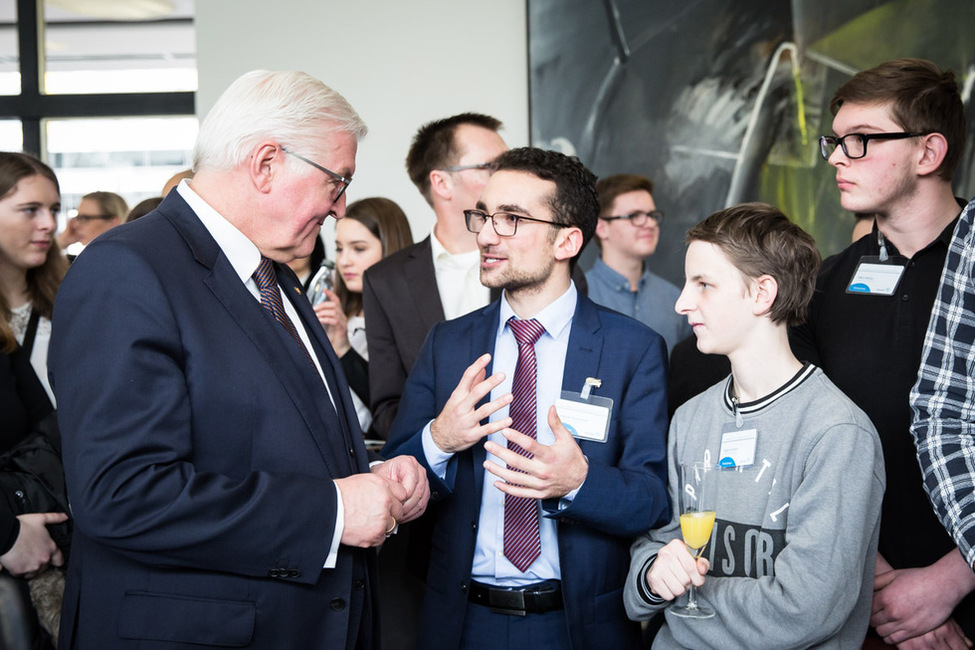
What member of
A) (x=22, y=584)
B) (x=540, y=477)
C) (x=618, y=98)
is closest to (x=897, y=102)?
(x=540, y=477)

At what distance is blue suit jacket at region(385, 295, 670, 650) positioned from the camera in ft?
6.63

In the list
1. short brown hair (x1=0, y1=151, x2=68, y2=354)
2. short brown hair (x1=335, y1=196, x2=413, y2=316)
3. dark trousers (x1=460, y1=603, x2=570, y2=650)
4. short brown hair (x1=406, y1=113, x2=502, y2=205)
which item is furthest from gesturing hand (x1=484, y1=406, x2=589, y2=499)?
short brown hair (x1=335, y1=196, x2=413, y2=316)

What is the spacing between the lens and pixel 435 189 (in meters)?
3.46

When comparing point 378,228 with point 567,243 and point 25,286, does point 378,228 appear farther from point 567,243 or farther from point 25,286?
point 567,243

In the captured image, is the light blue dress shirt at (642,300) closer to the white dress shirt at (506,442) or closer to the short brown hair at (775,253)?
the white dress shirt at (506,442)

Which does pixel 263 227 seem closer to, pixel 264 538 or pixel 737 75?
pixel 264 538

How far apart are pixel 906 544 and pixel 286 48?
14.5ft

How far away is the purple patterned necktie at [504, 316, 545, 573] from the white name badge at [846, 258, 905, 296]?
0.83 metres

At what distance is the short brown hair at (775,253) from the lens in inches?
78.5

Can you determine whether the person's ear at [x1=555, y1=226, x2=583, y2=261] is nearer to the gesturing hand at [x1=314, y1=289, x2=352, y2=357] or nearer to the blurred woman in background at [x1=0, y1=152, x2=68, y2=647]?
the gesturing hand at [x1=314, y1=289, x2=352, y2=357]

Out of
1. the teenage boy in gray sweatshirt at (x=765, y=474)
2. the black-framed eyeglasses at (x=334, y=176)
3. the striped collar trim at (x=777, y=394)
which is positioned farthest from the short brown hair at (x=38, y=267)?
the striped collar trim at (x=777, y=394)

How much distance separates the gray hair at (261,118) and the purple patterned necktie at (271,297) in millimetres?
217

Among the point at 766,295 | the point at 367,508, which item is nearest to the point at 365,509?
the point at 367,508

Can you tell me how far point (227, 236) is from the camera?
1.72 m
